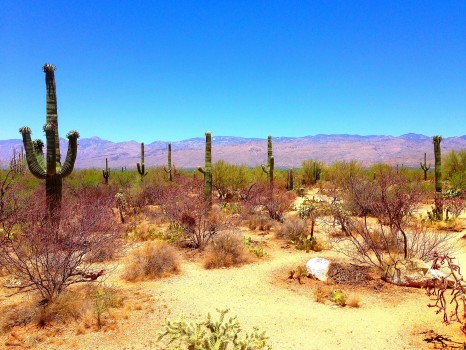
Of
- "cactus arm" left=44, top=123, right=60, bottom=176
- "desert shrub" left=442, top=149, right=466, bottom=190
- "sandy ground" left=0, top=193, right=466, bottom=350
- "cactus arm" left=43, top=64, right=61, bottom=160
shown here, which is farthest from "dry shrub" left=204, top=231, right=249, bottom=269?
"desert shrub" left=442, top=149, right=466, bottom=190

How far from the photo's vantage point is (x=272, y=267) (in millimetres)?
9484

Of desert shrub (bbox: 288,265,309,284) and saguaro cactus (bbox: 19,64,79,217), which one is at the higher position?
saguaro cactus (bbox: 19,64,79,217)

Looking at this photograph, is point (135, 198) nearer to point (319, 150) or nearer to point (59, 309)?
point (59, 309)

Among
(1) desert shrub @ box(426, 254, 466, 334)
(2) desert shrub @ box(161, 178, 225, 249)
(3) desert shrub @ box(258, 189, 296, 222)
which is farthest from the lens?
(3) desert shrub @ box(258, 189, 296, 222)

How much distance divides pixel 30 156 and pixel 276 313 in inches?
314

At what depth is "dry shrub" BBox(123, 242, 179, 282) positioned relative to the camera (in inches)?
338

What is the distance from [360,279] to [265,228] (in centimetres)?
656

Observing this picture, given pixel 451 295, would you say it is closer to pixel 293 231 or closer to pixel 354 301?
pixel 354 301

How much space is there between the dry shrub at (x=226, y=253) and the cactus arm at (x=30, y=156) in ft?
17.2

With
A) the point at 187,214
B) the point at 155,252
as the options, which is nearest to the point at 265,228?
the point at 187,214

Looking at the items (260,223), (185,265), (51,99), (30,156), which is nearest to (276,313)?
(185,265)

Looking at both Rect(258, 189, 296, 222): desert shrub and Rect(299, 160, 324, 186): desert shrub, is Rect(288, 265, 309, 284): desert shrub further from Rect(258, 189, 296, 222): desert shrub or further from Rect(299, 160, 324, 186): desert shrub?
Rect(299, 160, 324, 186): desert shrub

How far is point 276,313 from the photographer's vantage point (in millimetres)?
6688

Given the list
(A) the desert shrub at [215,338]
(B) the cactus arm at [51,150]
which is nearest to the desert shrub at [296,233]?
(B) the cactus arm at [51,150]
